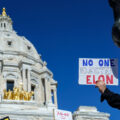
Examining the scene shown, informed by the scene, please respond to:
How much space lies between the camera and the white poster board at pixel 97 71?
17.4ft

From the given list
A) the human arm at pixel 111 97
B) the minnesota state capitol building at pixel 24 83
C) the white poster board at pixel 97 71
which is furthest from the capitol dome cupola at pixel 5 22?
the human arm at pixel 111 97

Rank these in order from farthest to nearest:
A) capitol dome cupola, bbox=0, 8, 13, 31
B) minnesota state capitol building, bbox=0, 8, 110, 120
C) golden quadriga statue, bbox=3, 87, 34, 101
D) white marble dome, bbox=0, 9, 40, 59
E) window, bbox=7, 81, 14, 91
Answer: capitol dome cupola, bbox=0, 8, 13, 31 < white marble dome, bbox=0, 9, 40, 59 < window, bbox=7, 81, 14, 91 < golden quadriga statue, bbox=3, 87, 34, 101 < minnesota state capitol building, bbox=0, 8, 110, 120

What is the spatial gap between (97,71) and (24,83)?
170ft

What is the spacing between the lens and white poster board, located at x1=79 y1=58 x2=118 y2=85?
5.30 metres

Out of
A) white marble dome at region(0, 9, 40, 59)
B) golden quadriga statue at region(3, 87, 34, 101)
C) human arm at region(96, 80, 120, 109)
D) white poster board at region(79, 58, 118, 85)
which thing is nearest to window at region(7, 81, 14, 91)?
golden quadriga statue at region(3, 87, 34, 101)

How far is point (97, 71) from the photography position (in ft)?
17.7

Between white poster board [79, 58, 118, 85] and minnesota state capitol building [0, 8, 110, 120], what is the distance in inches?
1512

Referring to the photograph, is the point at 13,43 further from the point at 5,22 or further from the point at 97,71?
the point at 97,71

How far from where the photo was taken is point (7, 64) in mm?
58719

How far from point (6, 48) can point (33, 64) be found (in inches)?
218

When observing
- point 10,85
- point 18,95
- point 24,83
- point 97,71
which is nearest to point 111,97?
point 97,71

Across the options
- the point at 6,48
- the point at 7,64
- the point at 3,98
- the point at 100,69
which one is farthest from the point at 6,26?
the point at 100,69

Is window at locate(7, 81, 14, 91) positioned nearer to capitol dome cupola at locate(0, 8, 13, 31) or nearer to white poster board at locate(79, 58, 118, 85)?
capitol dome cupola at locate(0, 8, 13, 31)

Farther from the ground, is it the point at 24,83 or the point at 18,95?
the point at 24,83
